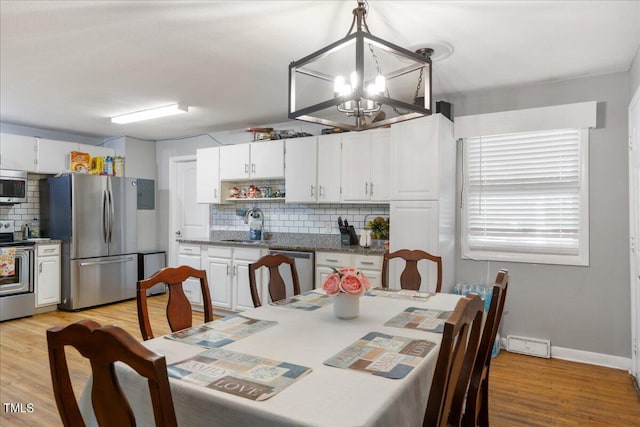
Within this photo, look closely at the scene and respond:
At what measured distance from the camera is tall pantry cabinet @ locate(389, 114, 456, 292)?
3605mm

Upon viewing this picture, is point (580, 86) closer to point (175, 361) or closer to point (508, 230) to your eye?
point (508, 230)

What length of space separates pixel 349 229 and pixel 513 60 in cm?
222

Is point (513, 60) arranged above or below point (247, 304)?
above

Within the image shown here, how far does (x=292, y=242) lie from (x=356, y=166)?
130cm

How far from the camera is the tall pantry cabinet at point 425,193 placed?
11.8 feet

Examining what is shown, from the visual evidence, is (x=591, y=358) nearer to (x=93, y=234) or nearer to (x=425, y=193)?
(x=425, y=193)

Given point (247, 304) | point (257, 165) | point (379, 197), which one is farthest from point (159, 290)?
point (379, 197)

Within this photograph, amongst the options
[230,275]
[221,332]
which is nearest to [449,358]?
[221,332]

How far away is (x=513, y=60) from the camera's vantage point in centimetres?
311

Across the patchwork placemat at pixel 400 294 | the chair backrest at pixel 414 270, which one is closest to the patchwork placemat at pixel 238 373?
the patchwork placemat at pixel 400 294

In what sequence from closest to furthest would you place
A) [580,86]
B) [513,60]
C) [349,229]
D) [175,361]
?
1. [175,361]
2. [513,60]
3. [580,86]
4. [349,229]

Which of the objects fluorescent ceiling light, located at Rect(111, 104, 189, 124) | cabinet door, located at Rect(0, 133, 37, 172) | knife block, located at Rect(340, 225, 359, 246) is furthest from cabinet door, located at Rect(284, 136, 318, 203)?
cabinet door, located at Rect(0, 133, 37, 172)

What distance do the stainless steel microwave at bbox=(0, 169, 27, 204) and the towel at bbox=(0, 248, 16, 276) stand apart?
0.64 metres

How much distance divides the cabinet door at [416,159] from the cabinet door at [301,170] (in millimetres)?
1038
